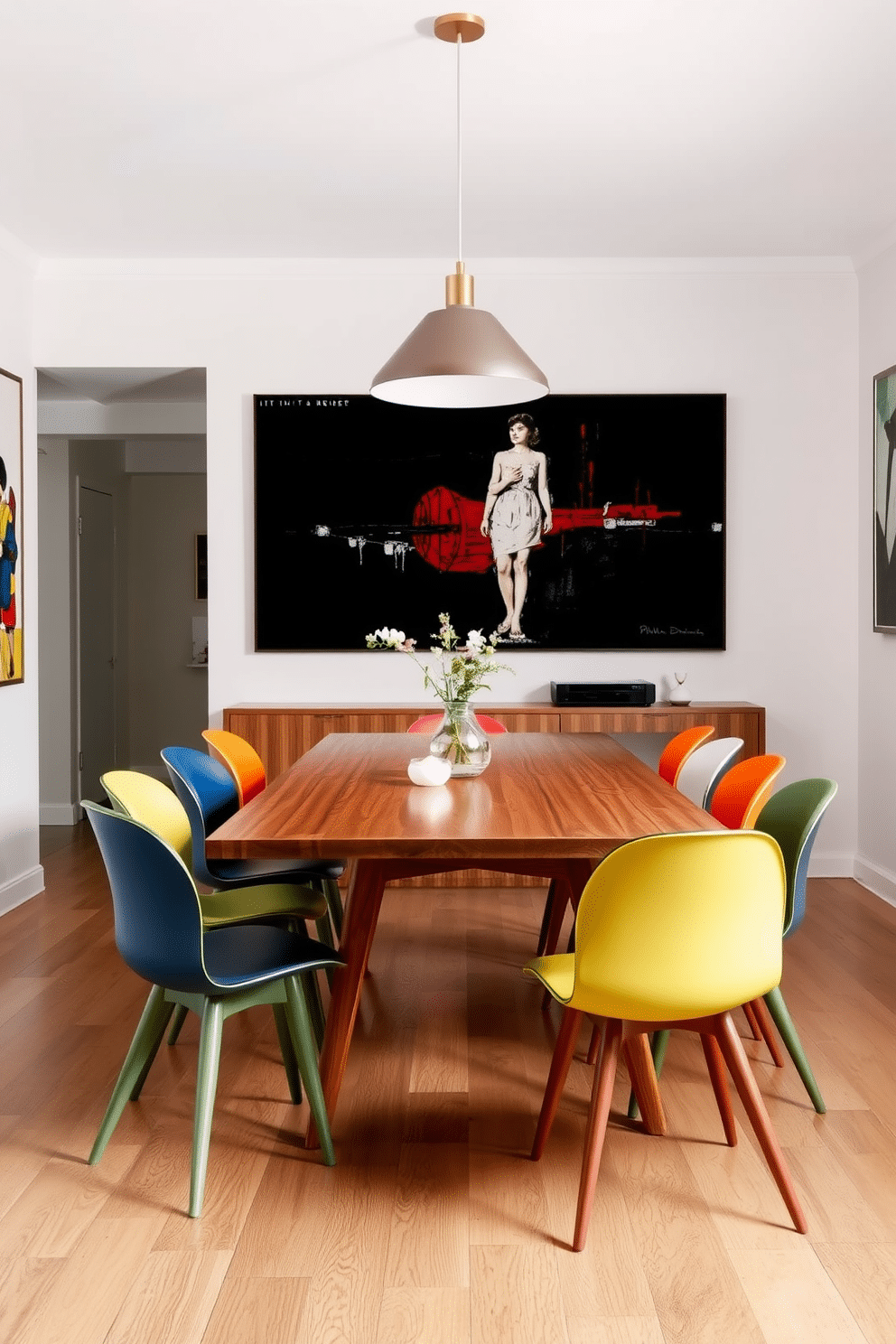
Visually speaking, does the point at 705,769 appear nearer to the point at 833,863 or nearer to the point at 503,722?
the point at 503,722

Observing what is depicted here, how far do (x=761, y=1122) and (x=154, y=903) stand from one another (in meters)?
1.31

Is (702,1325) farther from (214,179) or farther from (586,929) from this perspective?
(214,179)

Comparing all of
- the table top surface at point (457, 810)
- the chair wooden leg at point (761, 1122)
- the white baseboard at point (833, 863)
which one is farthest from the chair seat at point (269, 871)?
the white baseboard at point (833, 863)

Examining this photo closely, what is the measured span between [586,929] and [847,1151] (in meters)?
1.00

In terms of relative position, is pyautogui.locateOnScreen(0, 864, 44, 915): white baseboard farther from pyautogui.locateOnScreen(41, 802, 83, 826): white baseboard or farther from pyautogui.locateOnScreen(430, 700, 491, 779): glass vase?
pyautogui.locateOnScreen(430, 700, 491, 779): glass vase

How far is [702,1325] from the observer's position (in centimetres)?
191

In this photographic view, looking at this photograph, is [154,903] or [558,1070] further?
[558,1070]

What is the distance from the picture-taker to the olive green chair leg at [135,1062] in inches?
97.0

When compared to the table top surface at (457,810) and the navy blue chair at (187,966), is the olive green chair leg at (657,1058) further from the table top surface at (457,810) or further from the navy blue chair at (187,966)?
the navy blue chair at (187,966)

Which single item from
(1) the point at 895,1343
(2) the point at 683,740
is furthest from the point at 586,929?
(2) the point at 683,740

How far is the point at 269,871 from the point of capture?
3.46 m

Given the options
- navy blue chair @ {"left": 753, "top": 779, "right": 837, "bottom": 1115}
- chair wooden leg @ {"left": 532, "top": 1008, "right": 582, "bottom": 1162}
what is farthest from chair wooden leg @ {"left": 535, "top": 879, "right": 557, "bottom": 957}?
chair wooden leg @ {"left": 532, "top": 1008, "right": 582, "bottom": 1162}

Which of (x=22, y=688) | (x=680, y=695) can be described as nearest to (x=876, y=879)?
(x=680, y=695)
